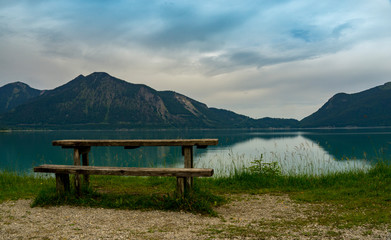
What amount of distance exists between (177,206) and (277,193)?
144 inches

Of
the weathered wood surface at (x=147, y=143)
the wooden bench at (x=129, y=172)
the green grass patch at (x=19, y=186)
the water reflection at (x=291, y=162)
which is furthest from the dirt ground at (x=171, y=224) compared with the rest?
the water reflection at (x=291, y=162)

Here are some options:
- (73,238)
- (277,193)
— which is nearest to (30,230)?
(73,238)

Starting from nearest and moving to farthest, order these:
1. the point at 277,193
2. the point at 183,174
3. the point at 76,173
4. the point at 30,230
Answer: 1. the point at 30,230
2. the point at 183,174
3. the point at 76,173
4. the point at 277,193

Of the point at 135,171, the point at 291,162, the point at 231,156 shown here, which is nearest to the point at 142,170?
the point at 135,171

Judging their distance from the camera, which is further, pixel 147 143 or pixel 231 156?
pixel 231 156

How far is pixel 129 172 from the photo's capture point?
696 centimetres

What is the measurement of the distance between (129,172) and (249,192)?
13.3ft

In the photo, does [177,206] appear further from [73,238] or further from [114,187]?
[114,187]

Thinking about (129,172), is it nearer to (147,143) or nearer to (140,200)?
(140,200)

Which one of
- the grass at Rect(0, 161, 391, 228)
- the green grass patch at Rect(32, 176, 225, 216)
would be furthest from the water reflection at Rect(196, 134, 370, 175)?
the green grass patch at Rect(32, 176, 225, 216)

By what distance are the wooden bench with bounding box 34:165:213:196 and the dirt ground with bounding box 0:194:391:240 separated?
787 mm

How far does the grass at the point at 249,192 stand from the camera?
6645 mm

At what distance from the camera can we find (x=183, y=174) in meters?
6.65

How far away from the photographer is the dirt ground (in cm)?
506
